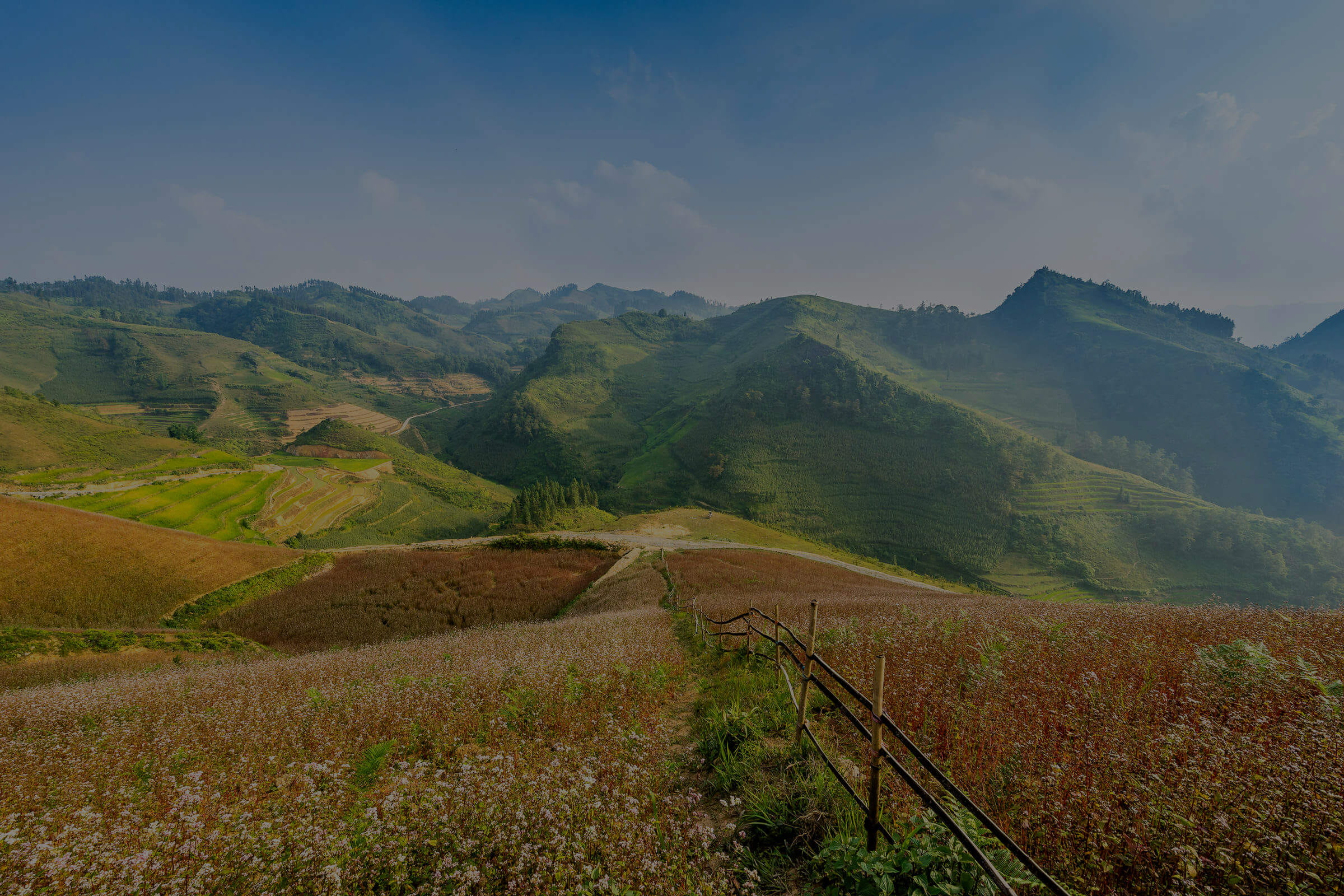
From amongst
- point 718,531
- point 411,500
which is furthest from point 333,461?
point 718,531

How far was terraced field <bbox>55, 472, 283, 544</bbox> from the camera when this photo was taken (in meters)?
46.8

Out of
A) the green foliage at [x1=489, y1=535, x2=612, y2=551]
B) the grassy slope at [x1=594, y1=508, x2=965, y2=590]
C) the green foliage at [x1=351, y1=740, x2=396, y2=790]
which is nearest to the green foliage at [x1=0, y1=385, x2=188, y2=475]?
the green foliage at [x1=489, y1=535, x2=612, y2=551]

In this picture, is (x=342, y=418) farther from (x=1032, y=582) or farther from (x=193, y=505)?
(x=1032, y=582)

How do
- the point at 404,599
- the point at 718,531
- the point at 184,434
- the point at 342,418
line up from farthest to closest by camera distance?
the point at 342,418, the point at 184,434, the point at 718,531, the point at 404,599

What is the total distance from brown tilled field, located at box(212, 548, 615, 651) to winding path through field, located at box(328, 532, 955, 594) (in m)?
4.33

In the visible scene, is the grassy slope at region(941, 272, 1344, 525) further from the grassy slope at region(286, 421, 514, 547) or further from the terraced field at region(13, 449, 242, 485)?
the terraced field at region(13, 449, 242, 485)

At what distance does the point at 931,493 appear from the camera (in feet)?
326

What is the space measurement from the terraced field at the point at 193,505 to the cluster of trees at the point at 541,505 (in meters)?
28.2

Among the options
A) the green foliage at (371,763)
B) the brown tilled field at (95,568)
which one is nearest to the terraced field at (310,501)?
the brown tilled field at (95,568)

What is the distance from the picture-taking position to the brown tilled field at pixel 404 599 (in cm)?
2219

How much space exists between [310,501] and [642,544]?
2100 inches

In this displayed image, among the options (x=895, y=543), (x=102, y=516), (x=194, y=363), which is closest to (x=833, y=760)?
(x=102, y=516)

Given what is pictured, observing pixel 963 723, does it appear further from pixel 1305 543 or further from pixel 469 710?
pixel 1305 543

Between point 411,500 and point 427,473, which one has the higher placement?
point 427,473
